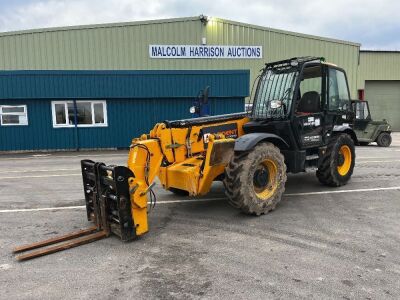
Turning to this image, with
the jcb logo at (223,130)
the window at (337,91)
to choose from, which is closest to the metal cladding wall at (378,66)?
the window at (337,91)

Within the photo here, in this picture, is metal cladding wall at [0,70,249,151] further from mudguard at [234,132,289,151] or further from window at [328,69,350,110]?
mudguard at [234,132,289,151]

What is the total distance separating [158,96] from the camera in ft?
59.3

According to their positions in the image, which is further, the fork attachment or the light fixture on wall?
the light fixture on wall

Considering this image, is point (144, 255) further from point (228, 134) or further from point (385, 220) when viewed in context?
point (385, 220)

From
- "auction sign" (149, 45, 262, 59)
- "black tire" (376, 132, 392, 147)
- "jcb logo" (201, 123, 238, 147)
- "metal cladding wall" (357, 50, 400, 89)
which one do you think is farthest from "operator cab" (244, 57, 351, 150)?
"metal cladding wall" (357, 50, 400, 89)

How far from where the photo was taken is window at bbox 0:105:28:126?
17625 millimetres

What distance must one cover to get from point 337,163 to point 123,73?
1238cm

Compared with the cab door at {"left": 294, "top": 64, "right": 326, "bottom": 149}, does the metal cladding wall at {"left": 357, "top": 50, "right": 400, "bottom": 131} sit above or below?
above

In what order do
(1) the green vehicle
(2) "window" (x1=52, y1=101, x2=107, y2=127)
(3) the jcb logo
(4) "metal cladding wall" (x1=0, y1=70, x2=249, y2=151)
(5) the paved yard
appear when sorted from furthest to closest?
1. (1) the green vehicle
2. (2) "window" (x1=52, y1=101, x2=107, y2=127)
3. (4) "metal cladding wall" (x1=0, y1=70, x2=249, y2=151)
4. (3) the jcb logo
5. (5) the paved yard

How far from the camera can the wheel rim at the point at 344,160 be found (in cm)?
806

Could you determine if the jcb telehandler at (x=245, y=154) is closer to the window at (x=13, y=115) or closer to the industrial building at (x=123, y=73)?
the industrial building at (x=123, y=73)

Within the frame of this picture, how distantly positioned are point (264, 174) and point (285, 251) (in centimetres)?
177

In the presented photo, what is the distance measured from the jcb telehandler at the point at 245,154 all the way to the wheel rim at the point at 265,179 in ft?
0.05

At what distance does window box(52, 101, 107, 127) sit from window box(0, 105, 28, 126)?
1364mm
